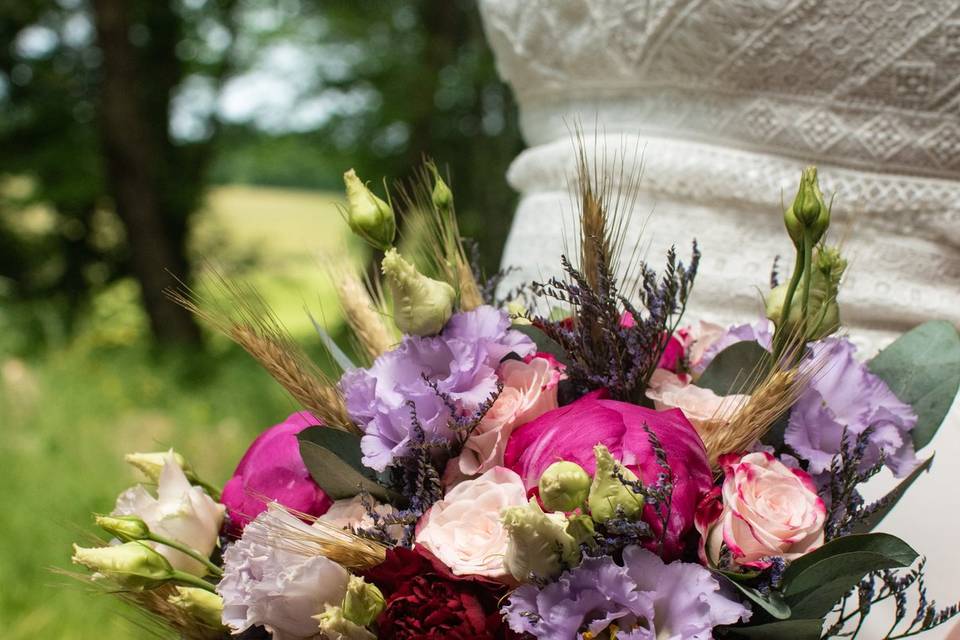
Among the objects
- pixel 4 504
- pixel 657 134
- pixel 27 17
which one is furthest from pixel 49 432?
pixel 27 17

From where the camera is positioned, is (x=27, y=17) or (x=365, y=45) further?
(x=365, y=45)

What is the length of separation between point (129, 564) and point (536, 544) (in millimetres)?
275

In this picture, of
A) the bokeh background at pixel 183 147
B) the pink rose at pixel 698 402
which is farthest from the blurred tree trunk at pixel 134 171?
the pink rose at pixel 698 402

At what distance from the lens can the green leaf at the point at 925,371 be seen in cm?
76

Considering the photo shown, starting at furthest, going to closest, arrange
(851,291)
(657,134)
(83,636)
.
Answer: (83,636) < (657,134) < (851,291)

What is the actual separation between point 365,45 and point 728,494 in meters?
7.23

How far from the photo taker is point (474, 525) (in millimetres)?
638

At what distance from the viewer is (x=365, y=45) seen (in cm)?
741

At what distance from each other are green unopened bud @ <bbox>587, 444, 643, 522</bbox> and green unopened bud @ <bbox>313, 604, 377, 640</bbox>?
0.18 meters

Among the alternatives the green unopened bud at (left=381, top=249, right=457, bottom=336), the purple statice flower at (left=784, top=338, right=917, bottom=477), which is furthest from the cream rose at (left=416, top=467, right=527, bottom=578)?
the purple statice flower at (left=784, top=338, right=917, bottom=477)

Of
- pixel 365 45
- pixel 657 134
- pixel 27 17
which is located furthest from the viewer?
pixel 365 45

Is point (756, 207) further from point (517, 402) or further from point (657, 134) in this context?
point (517, 402)

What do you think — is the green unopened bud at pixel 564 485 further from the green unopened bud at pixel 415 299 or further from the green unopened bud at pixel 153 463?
the green unopened bud at pixel 153 463

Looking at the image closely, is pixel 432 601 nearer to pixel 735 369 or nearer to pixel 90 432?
pixel 735 369
